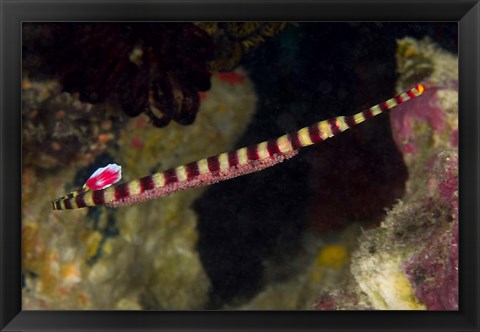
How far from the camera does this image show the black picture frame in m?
2.11

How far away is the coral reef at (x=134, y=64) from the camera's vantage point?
2.11m

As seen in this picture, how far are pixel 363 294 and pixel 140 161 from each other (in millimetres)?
1065

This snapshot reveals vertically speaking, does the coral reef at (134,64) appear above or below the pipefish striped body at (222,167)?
above

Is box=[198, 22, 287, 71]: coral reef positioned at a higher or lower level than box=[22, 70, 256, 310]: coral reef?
higher

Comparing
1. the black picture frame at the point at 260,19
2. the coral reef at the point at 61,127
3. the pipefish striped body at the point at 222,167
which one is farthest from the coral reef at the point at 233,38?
the coral reef at the point at 61,127

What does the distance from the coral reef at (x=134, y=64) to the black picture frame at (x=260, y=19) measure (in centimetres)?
6

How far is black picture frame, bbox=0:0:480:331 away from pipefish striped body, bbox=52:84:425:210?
238mm

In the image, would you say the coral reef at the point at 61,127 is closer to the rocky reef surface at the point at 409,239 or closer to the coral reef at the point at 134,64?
the coral reef at the point at 134,64

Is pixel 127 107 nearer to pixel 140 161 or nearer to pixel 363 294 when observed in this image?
pixel 140 161

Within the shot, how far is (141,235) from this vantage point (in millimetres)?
2125

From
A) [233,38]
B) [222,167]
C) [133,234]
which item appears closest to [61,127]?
[133,234]

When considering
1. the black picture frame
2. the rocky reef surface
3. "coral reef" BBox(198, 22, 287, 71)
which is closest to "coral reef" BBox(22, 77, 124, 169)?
the black picture frame

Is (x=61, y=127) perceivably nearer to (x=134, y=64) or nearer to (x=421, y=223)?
(x=134, y=64)

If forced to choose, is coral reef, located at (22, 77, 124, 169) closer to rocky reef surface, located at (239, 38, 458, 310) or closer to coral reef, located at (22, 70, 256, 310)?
coral reef, located at (22, 70, 256, 310)
